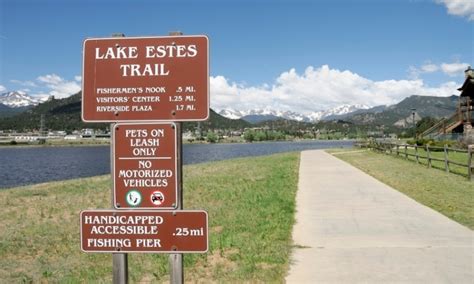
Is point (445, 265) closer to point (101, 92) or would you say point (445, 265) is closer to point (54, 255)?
point (101, 92)

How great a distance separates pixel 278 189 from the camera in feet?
49.4

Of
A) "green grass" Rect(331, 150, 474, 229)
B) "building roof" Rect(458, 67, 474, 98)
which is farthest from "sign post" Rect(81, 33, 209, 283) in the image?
"building roof" Rect(458, 67, 474, 98)

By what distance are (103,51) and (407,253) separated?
5.26 m

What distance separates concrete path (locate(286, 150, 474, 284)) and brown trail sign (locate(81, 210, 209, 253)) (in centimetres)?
239

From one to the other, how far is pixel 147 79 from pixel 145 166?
2.27ft

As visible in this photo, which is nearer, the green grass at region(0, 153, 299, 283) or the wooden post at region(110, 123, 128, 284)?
the wooden post at region(110, 123, 128, 284)

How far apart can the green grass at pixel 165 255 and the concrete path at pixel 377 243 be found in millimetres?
397

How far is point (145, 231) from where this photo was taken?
11.7 feet

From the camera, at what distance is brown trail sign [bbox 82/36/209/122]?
360 centimetres

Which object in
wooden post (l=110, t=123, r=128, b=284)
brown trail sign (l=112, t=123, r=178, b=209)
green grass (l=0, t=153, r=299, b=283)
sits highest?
brown trail sign (l=112, t=123, r=178, b=209)

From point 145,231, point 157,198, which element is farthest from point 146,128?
point 145,231

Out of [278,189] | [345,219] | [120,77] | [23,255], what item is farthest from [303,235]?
[278,189]

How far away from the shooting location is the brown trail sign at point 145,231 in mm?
3520

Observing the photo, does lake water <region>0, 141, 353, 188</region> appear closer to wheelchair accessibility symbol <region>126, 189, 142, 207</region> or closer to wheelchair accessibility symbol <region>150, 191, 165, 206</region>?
wheelchair accessibility symbol <region>126, 189, 142, 207</region>
